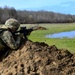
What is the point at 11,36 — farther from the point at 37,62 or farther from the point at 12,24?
the point at 37,62

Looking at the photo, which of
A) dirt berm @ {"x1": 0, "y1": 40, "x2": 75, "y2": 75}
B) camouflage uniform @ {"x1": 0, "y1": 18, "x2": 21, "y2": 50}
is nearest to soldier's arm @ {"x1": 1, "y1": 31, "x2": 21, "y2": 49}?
camouflage uniform @ {"x1": 0, "y1": 18, "x2": 21, "y2": 50}

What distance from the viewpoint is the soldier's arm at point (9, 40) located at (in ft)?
33.4

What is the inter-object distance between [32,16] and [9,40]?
107847mm

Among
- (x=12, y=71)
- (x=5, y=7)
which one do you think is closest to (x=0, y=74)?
(x=12, y=71)

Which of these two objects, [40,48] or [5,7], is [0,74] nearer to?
[40,48]

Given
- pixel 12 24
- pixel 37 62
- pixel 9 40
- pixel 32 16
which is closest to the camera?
pixel 37 62

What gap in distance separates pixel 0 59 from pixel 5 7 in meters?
106

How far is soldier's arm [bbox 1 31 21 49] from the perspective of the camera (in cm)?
1017

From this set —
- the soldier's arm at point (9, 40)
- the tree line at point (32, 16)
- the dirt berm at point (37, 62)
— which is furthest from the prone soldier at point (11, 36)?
the tree line at point (32, 16)

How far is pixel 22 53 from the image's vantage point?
9.98m

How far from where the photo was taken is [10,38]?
10.2 m

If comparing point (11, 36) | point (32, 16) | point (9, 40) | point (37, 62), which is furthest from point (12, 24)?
point (32, 16)

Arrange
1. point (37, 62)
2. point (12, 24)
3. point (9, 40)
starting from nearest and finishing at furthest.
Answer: point (37, 62), point (9, 40), point (12, 24)

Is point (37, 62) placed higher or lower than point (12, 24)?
lower
